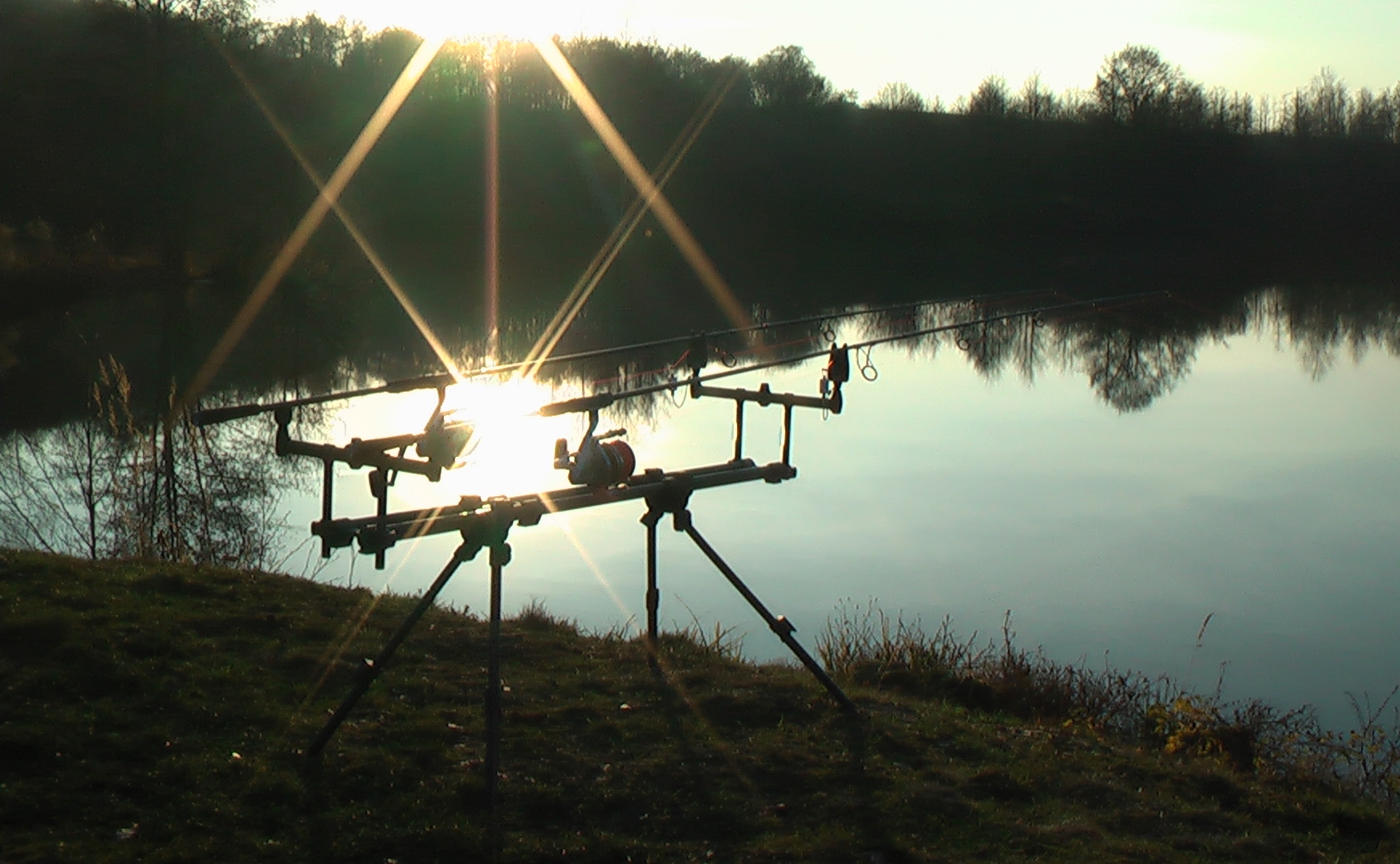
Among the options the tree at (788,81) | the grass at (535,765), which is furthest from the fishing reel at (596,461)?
the tree at (788,81)

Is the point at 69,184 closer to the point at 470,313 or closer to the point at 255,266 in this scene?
the point at 255,266

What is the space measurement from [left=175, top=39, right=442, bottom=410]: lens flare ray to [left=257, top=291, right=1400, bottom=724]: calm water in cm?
343

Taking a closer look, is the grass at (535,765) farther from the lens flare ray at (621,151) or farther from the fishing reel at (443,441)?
the lens flare ray at (621,151)

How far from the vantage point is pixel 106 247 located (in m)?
25.8

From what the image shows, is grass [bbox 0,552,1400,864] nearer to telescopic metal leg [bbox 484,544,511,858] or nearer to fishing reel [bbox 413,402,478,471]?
telescopic metal leg [bbox 484,544,511,858]

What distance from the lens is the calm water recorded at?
915cm

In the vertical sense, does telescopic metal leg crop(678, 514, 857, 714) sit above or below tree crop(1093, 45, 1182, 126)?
below

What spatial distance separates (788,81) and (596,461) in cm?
4944

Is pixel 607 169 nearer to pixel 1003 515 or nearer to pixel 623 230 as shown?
pixel 623 230

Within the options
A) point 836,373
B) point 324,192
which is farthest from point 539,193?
point 836,373

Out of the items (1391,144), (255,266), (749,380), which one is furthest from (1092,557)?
(1391,144)

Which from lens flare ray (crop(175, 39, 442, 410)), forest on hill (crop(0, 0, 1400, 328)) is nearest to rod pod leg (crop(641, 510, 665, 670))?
lens flare ray (crop(175, 39, 442, 410))

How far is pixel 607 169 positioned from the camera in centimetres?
4150

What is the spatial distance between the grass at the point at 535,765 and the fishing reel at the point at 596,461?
107 centimetres
